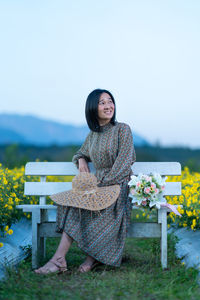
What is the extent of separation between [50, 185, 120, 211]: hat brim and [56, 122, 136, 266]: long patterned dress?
3.2 inches

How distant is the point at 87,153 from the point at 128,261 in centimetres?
106

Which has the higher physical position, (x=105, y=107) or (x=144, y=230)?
(x=105, y=107)

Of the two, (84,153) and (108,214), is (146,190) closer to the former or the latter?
(108,214)

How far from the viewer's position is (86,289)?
2473mm

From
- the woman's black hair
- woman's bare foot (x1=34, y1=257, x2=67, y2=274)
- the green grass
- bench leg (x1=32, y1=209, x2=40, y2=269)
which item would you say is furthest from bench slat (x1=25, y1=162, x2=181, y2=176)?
woman's bare foot (x1=34, y1=257, x2=67, y2=274)

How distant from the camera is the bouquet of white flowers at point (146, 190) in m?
2.95

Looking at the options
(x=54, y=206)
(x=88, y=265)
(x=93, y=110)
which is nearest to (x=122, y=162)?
(x=93, y=110)

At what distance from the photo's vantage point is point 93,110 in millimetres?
3383

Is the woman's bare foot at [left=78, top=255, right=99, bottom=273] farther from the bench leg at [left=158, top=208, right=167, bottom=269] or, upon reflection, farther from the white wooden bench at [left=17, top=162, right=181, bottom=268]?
the bench leg at [left=158, top=208, right=167, bottom=269]

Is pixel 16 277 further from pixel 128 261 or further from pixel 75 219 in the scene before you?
pixel 128 261

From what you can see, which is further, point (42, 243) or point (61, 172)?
point (61, 172)

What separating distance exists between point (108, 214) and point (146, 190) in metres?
0.36

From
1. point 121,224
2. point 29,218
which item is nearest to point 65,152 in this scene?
point 29,218

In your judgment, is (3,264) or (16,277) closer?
(16,277)
